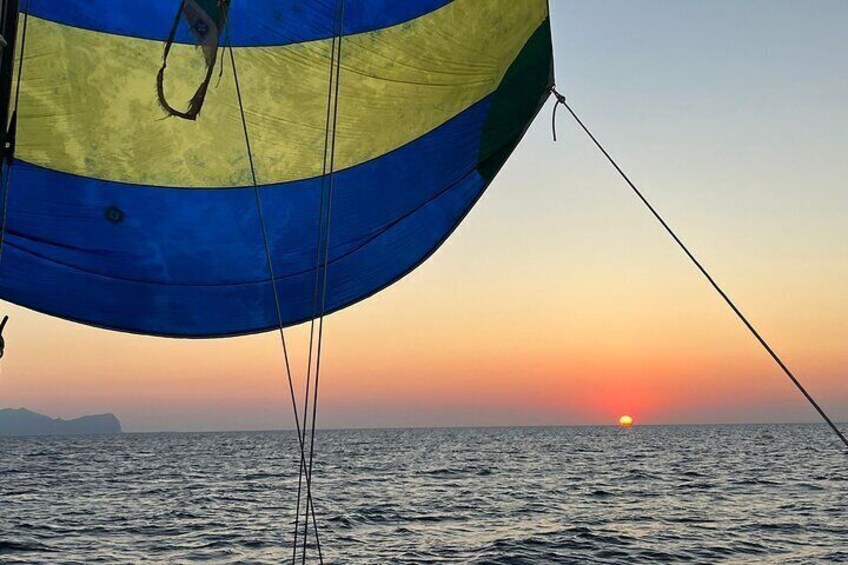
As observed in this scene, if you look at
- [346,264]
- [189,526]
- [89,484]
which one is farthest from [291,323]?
[89,484]

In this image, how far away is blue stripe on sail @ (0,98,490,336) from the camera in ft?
12.5

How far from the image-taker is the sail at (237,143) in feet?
12.4

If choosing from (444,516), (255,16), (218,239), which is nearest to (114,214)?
(218,239)

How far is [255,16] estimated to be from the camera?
3869 millimetres

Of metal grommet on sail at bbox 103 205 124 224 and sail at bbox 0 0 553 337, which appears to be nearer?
sail at bbox 0 0 553 337

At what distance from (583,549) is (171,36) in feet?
61.3

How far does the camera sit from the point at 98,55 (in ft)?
12.4

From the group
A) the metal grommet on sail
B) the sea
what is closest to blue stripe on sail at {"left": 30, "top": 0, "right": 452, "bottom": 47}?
the metal grommet on sail

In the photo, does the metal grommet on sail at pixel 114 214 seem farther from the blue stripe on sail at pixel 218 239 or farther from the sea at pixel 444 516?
the sea at pixel 444 516

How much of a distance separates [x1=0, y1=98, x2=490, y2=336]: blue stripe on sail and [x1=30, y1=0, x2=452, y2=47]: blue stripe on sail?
1.96ft

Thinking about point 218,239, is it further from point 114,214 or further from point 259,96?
point 259,96

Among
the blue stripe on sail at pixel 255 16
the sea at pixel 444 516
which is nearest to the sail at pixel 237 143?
the blue stripe on sail at pixel 255 16

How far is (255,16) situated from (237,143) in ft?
1.91

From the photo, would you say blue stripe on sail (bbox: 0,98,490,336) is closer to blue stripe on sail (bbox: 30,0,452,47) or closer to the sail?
the sail
